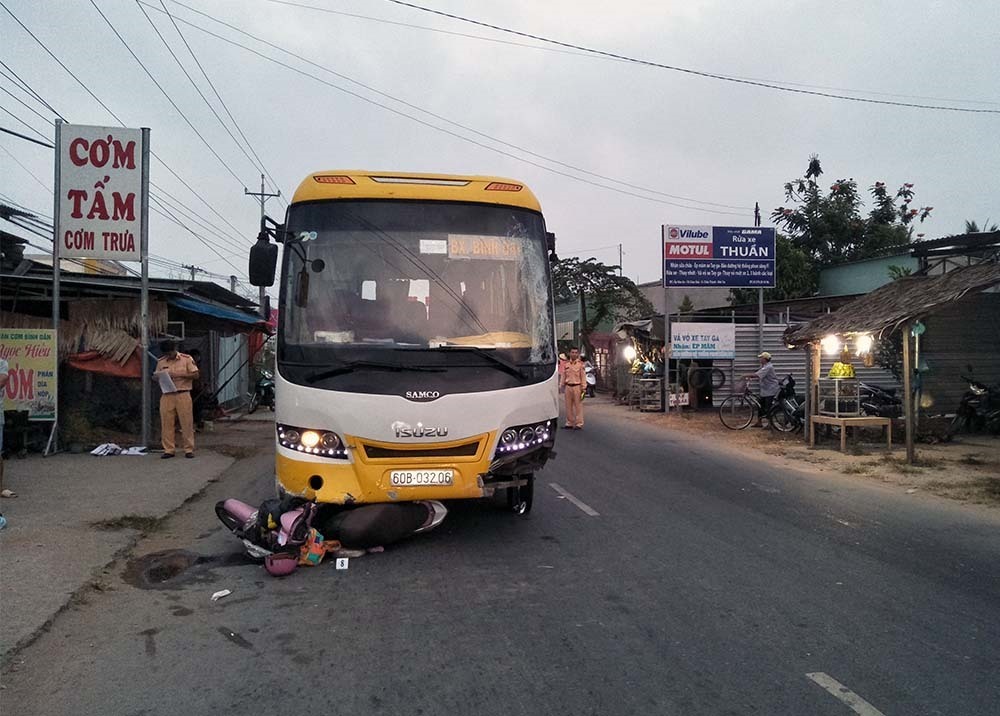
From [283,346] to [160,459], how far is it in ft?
22.0

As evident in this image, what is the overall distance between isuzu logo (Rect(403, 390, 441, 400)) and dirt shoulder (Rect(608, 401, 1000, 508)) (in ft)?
22.3

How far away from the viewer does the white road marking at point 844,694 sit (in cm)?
350

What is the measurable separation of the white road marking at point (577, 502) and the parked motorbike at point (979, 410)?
375 inches

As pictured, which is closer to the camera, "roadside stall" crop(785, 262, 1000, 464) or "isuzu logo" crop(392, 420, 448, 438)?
"isuzu logo" crop(392, 420, 448, 438)

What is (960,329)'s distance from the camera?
632 inches

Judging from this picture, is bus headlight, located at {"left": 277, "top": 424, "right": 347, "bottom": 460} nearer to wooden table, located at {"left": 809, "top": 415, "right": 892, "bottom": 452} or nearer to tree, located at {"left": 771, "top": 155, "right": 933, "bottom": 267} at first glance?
wooden table, located at {"left": 809, "top": 415, "right": 892, "bottom": 452}

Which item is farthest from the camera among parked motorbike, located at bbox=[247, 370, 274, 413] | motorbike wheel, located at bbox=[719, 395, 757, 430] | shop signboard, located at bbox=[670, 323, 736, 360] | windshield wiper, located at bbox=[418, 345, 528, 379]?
parked motorbike, located at bbox=[247, 370, 274, 413]

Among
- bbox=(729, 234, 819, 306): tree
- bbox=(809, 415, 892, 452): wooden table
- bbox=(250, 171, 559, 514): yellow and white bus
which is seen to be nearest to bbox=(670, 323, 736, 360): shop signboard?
bbox=(809, 415, 892, 452): wooden table

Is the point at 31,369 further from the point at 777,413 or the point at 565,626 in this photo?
the point at 777,413

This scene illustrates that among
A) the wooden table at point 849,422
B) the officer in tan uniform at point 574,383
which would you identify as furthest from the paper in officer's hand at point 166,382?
the wooden table at point 849,422

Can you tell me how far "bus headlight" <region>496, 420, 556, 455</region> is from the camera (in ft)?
20.3

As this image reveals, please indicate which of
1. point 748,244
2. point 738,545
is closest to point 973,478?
point 738,545

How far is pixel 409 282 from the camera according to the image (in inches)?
250

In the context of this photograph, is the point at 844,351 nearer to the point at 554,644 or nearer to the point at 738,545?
the point at 738,545
